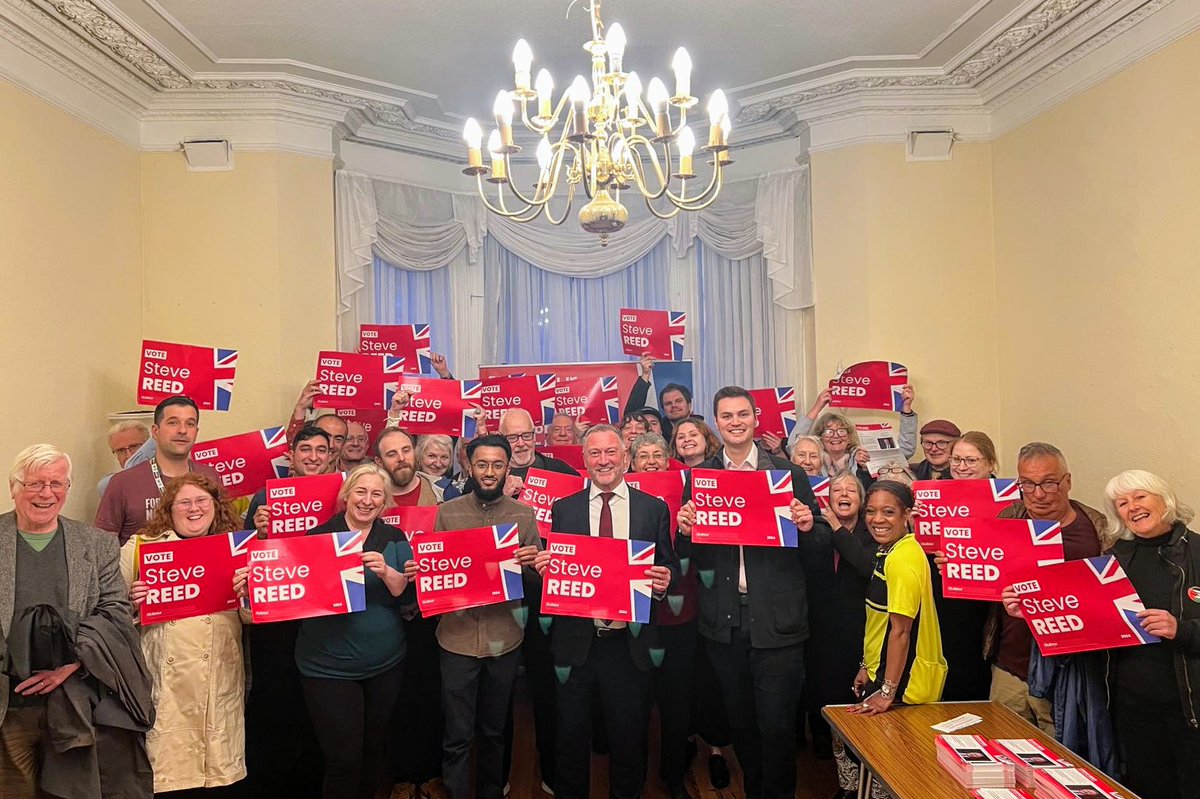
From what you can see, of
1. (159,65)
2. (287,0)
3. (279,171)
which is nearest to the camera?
(287,0)

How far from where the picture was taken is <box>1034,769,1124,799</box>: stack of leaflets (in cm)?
221

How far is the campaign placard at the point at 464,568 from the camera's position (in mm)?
3148

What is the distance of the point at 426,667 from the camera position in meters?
3.73

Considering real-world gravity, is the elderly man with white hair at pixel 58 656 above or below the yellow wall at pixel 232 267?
below

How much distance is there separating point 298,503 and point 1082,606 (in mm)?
2992

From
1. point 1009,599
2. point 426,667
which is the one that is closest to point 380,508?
point 426,667

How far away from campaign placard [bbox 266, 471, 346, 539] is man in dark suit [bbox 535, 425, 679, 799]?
3.28 feet

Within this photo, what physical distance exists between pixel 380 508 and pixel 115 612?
97 cm

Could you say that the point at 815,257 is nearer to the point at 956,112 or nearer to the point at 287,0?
the point at 956,112

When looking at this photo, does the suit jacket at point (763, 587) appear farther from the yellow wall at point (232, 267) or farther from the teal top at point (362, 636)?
the yellow wall at point (232, 267)

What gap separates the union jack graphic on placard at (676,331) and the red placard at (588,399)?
615 mm

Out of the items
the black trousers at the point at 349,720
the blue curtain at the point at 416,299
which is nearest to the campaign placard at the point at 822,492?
the black trousers at the point at 349,720

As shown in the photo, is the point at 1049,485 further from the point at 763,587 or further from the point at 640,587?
the point at 640,587

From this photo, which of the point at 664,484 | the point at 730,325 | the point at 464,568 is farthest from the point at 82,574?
the point at 730,325
